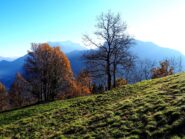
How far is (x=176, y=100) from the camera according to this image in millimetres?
19031

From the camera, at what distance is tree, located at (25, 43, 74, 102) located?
57875 millimetres

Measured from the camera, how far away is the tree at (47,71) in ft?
190

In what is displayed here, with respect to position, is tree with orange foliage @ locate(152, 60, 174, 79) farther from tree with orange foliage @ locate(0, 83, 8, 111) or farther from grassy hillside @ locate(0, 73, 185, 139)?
grassy hillside @ locate(0, 73, 185, 139)

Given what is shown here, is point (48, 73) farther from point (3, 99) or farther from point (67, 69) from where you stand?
point (3, 99)

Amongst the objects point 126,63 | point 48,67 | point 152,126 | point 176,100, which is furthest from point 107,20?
point 152,126

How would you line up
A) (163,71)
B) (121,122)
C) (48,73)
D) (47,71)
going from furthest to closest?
1. (163,71)
2. (48,73)
3. (47,71)
4. (121,122)

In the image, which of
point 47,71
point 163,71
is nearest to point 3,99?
point 47,71

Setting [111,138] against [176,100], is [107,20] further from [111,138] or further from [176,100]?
[111,138]

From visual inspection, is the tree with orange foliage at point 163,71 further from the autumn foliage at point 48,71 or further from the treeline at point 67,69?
the autumn foliage at point 48,71

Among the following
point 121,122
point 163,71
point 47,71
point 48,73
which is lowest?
point 121,122

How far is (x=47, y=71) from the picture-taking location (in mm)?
59094

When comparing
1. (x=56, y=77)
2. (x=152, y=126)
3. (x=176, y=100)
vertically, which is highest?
(x=56, y=77)

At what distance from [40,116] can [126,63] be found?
876 inches

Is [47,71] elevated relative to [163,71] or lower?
lower
